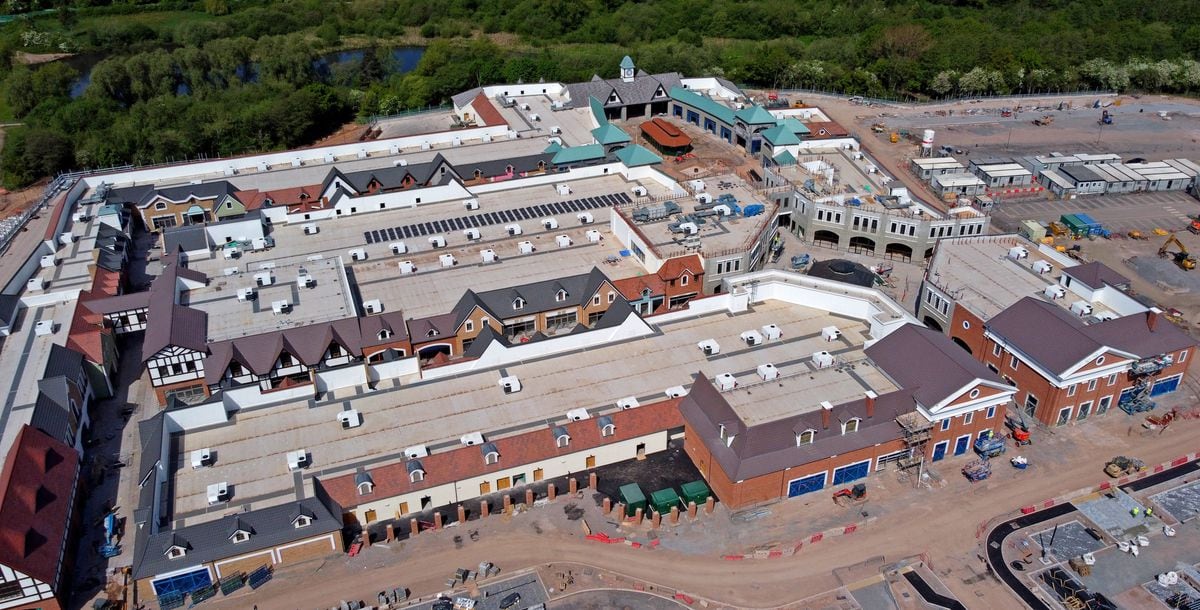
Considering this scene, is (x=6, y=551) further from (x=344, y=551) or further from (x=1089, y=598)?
(x=1089, y=598)

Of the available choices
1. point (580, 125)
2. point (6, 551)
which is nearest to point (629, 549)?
point (6, 551)

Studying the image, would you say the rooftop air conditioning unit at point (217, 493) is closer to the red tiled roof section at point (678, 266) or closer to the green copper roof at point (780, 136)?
the red tiled roof section at point (678, 266)

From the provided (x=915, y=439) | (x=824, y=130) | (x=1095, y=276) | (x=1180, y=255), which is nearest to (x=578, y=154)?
(x=824, y=130)

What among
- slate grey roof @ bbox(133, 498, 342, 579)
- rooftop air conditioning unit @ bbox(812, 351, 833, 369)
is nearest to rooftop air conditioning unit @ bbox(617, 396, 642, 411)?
rooftop air conditioning unit @ bbox(812, 351, 833, 369)

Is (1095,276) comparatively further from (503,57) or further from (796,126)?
(503,57)

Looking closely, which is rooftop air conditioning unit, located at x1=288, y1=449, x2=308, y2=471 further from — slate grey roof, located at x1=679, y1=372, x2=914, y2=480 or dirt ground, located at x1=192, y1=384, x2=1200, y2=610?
slate grey roof, located at x1=679, y1=372, x2=914, y2=480

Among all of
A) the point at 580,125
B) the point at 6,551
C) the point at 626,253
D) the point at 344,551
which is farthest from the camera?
the point at 580,125

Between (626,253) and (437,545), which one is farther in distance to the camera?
(626,253)

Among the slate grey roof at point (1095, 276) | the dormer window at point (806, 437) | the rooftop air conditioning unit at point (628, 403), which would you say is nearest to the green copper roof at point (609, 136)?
the rooftop air conditioning unit at point (628, 403)
